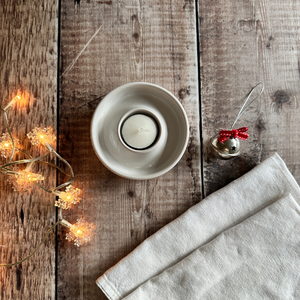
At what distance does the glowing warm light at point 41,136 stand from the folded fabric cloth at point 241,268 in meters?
0.36

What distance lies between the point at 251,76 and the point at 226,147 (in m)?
0.19

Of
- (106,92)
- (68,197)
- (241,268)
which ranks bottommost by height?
(241,268)

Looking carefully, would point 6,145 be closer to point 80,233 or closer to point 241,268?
point 80,233

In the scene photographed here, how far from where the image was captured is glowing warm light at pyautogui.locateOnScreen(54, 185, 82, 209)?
2.10 feet

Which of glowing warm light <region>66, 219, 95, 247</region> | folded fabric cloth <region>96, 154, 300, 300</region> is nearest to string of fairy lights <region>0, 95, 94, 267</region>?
glowing warm light <region>66, 219, 95, 247</region>

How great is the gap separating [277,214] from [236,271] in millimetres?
145

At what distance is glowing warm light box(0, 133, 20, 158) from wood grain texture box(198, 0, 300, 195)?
16.6 inches

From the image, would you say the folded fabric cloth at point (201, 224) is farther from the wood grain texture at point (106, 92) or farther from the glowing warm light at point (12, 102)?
the glowing warm light at point (12, 102)

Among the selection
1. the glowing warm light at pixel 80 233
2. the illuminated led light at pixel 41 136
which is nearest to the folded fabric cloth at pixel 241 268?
the glowing warm light at pixel 80 233

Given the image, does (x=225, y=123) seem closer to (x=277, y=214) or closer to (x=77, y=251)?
(x=277, y=214)

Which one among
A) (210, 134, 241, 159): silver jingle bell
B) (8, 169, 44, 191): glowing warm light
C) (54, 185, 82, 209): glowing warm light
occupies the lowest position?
(54, 185, 82, 209): glowing warm light

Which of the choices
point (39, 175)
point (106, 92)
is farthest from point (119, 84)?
point (39, 175)

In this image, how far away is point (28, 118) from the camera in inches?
27.1

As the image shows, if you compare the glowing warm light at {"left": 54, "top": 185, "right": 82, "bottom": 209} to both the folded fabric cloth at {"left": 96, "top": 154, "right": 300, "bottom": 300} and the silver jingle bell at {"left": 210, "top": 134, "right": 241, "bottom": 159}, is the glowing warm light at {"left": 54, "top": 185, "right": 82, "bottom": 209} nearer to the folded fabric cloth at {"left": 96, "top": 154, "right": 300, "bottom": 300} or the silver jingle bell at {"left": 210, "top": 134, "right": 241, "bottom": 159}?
the folded fabric cloth at {"left": 96, "top": 154, "right": 300, "bottom": 300}
